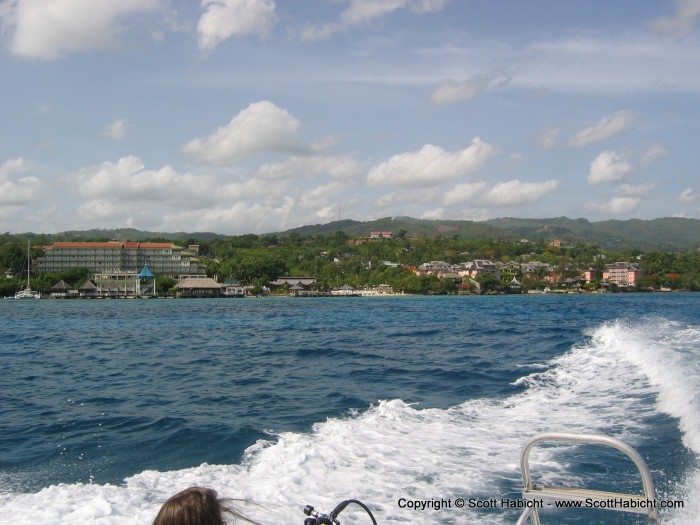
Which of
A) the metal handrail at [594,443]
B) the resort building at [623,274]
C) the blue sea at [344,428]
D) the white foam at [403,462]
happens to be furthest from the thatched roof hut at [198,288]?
the metal handrail at [594,443]

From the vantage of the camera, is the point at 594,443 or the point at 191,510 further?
the point at 594,443

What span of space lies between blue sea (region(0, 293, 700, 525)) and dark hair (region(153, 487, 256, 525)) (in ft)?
5.66

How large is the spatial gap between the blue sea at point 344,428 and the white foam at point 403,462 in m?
0.03

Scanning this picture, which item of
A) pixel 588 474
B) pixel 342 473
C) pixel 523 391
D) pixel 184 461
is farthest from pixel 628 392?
pixel 184 461

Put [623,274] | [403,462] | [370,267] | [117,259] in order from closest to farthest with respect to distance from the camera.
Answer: [403,462] → [117,259] → [623,274] → [370,267]

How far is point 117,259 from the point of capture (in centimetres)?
14100

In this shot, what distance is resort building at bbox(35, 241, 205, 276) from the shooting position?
137 metres

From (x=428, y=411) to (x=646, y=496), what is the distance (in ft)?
29.2

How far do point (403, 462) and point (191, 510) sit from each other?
643 cm

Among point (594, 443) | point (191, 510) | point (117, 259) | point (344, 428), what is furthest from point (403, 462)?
point (117, 259)

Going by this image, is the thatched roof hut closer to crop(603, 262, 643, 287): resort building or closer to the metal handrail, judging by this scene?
crop(603, 262, 643, 287): resort building

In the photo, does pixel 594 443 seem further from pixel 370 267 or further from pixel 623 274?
pixel 370 267

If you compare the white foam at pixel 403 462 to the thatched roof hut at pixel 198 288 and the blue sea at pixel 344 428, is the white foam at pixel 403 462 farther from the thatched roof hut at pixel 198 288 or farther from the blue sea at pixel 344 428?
the thatched roof hut at pixel 198 288

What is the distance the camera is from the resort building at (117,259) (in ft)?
450
